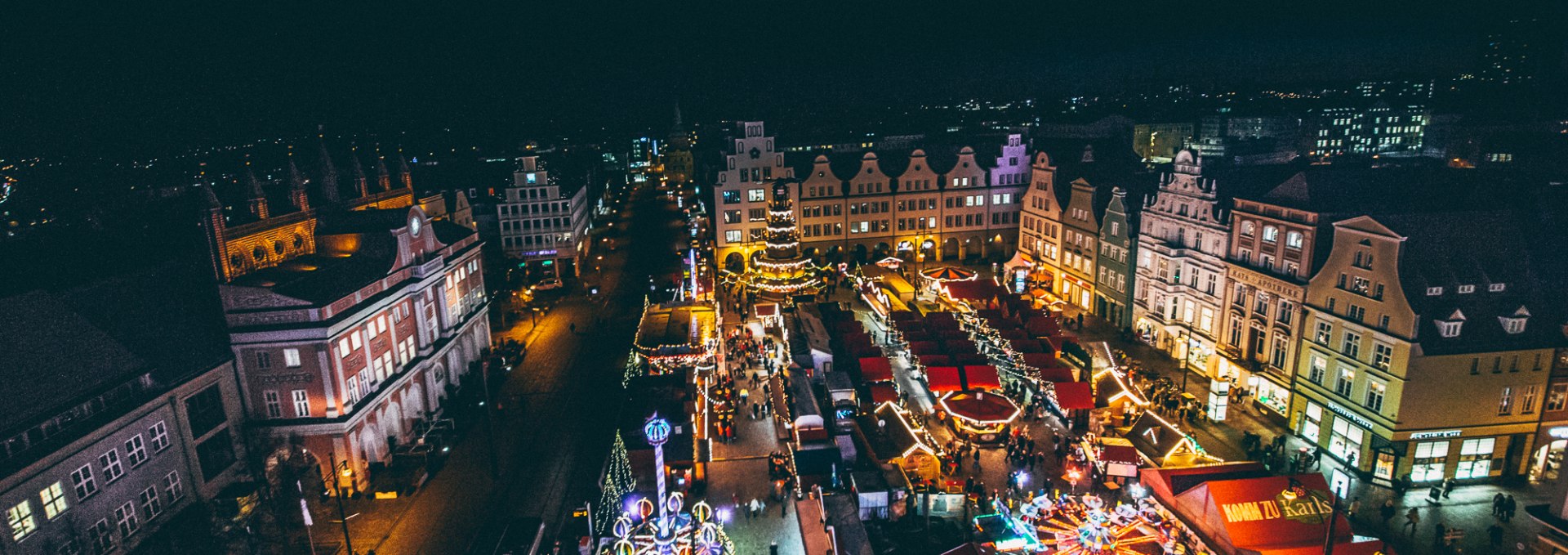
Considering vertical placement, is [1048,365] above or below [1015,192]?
below

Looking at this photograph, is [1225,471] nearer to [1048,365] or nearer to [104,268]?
[1048,365]

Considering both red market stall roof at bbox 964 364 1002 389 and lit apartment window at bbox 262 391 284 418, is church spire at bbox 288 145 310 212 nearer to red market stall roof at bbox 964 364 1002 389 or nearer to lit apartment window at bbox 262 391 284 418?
lit apartment window at bbox 262 391 284 418

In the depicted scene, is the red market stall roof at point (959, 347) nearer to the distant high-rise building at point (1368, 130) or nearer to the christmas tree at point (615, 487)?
the christmas tree at point (615, 487)

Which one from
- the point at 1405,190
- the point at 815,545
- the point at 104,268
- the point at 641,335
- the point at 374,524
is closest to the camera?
the point at 815,545

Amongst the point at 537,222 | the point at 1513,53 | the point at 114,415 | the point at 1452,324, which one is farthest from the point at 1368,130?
the point at 114,415

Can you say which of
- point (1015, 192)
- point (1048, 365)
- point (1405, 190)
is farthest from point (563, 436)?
point (1015, 192)

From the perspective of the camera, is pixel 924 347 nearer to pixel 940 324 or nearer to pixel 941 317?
pixel 940 324

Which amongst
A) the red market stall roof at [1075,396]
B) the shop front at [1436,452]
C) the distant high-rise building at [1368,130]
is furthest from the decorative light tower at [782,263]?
the distant high-rise building at [1368,130]
